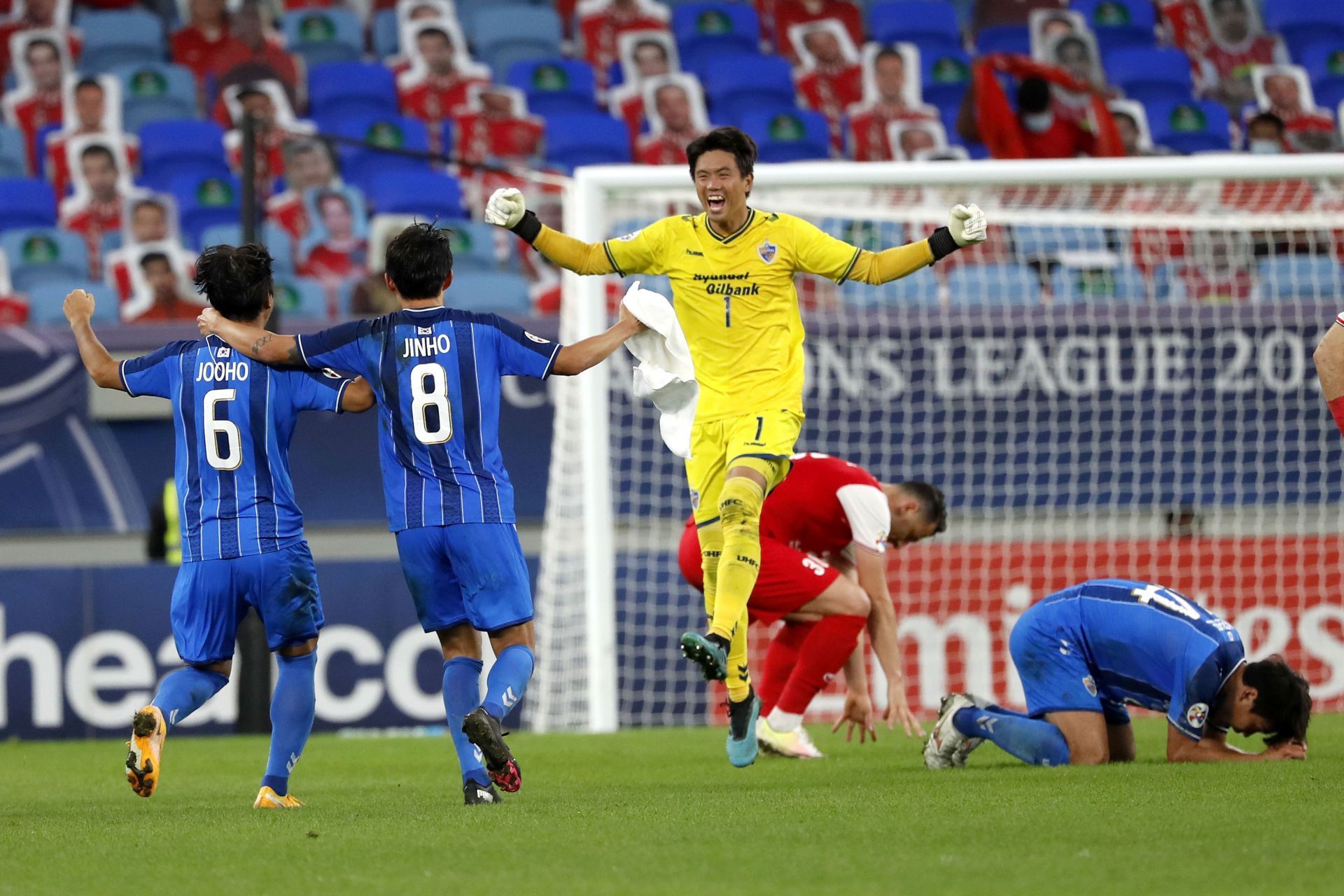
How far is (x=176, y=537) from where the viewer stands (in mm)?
10383

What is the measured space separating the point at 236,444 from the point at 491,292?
7016mm

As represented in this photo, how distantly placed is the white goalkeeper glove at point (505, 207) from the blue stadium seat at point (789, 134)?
8102 millimetres

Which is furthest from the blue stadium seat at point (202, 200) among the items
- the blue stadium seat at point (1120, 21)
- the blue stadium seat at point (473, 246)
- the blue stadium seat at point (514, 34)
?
the blue stadium seat at point (1120, 21)

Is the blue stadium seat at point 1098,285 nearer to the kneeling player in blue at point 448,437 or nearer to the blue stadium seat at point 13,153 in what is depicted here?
the kneeling player in blue at point 448,437

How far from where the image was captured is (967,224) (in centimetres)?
605

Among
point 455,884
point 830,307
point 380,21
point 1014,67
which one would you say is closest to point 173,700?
point 455,884

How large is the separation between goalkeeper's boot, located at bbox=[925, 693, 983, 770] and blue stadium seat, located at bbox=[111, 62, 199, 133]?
10.1 metres

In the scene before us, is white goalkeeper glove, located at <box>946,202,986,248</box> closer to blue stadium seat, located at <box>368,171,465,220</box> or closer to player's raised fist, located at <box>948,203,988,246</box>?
player's raised fist, located at <box>948,203,988,246</box>

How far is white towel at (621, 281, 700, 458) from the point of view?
585 centimetres

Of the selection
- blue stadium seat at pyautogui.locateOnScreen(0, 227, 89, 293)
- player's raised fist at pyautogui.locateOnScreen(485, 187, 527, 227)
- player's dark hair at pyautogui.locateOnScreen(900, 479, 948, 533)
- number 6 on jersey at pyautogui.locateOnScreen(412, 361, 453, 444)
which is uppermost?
blue stadium seat at pyautogui.locateOnScreen(0, 227, 89, 293)

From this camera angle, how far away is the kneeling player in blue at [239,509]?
525cm

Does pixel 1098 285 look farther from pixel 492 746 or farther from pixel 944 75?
pixel 492 746

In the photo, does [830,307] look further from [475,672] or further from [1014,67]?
[475,672]

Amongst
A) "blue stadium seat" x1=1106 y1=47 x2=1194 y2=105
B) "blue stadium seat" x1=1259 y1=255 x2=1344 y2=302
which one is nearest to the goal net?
"blue stadium seat" x1=1259 y1=255 x2=1344 y2=302
